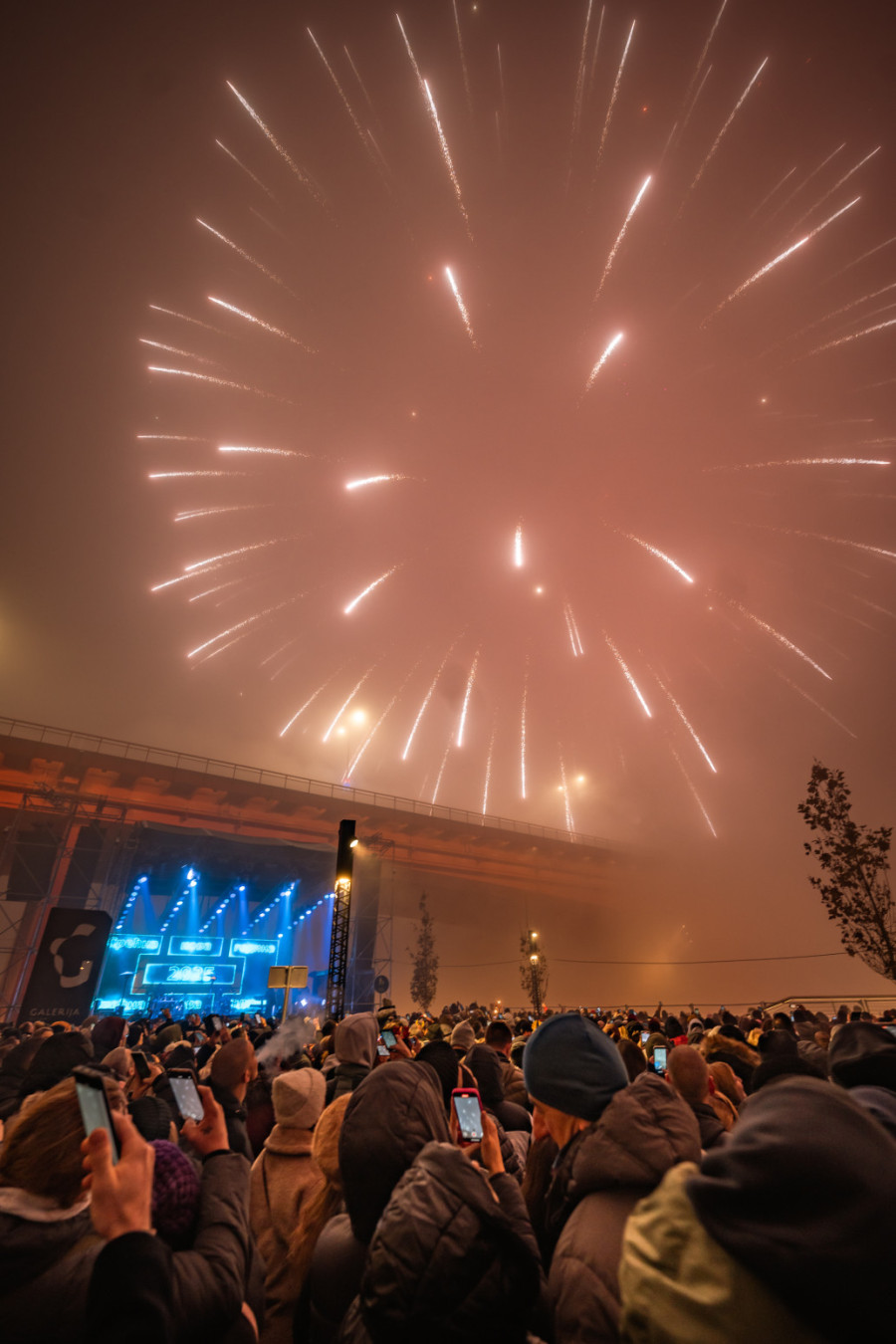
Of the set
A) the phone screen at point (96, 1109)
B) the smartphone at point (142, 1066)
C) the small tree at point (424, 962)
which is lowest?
the smartphone at point (142, 1066)

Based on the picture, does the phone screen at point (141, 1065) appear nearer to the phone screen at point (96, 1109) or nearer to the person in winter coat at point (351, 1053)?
the person in winter coat at point (351, 1053)

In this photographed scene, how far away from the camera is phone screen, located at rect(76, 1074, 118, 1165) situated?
163cm

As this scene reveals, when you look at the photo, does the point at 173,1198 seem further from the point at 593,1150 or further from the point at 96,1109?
the point at 593,1150

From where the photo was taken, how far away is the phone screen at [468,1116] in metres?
2.74

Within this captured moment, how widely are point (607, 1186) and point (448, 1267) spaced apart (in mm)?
552

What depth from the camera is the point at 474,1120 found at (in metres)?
2.76

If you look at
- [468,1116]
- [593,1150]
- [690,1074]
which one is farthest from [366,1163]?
[690,1074]

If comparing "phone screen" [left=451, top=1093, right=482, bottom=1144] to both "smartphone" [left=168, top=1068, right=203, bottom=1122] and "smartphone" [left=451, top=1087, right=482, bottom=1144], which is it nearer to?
"smartphone" [left=451, top=1087, right=482, bottom=1144]

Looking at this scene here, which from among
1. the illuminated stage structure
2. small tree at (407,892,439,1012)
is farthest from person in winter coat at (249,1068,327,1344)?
small tree at (407,892,439,1012)

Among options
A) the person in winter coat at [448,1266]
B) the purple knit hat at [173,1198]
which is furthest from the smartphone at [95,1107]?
the person in winter coat at [448,1266]

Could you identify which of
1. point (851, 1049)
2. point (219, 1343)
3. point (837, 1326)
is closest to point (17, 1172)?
point (219, 1343)

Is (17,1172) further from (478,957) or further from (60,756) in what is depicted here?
(478,957)

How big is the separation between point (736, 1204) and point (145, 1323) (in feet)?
4.69

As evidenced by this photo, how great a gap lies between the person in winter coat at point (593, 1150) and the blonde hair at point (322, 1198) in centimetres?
101
